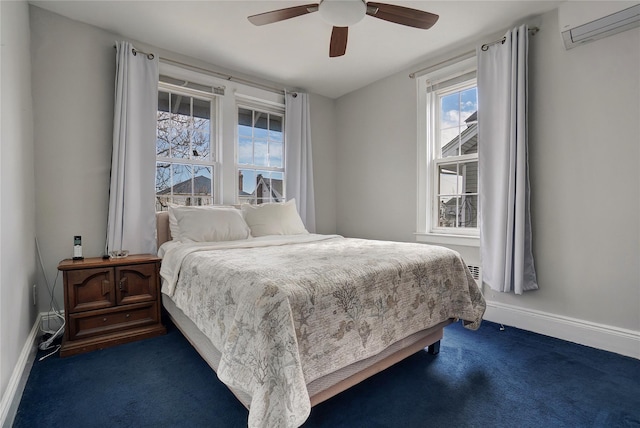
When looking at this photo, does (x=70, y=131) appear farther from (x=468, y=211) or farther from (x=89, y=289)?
(x=468, y=211)

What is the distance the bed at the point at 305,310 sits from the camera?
1.16 metres

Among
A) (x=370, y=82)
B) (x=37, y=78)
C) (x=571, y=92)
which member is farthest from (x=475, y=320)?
(x=37, y=78)

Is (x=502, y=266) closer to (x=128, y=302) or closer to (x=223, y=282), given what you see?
(x=223, y=282)

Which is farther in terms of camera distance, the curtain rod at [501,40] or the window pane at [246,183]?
the window pane at [246,183]

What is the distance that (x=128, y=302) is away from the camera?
2.32 m

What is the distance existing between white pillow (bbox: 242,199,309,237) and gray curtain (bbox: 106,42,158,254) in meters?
0.88

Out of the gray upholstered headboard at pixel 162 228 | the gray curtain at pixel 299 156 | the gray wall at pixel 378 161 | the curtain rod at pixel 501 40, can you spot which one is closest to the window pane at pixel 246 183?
the gray curtain at pixel 299 156

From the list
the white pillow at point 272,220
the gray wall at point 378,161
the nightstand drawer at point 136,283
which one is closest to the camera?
the nightstand drawer at point 136,283

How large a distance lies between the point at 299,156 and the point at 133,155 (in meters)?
1.82

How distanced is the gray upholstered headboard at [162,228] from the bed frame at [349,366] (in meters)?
0.65

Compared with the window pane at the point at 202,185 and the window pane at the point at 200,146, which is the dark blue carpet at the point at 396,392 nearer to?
the window pane at the point at 202,185

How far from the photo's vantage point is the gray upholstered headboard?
288 centimetres

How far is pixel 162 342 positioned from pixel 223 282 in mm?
1202

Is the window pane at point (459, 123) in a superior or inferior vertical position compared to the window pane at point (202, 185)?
superior
